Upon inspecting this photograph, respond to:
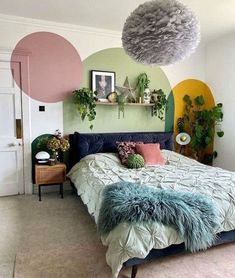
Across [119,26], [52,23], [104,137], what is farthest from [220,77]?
[52,23]

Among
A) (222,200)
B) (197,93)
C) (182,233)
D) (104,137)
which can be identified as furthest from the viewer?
(197,93)

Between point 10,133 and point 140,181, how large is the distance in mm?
2311

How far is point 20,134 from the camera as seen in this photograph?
12.6 feet

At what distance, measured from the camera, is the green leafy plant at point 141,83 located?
4.45 m

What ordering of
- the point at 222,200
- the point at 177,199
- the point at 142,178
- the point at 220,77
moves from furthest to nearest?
1. the point at 220,77
2. the point at 142,178
3. the point at 222,200
4. the point at 177,199

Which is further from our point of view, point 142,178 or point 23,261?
point 142,178

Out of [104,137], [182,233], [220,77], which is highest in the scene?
[220,77]

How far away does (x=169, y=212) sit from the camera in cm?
195

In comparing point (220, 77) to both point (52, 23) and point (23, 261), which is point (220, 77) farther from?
point (23, 261)

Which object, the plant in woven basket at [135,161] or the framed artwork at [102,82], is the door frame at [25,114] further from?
the plant in woven basket at [135,161]

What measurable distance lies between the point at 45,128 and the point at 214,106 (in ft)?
10.9

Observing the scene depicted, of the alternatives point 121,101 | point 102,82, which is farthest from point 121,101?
point 102,82

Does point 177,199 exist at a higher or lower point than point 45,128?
lower

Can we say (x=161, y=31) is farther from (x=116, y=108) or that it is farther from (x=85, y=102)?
(x=116, y=108)
